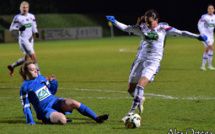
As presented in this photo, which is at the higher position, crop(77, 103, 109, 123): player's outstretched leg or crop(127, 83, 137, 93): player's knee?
crop(127, 83, 137, 93): player's knee

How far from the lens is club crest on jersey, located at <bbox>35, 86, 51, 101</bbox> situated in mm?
7078

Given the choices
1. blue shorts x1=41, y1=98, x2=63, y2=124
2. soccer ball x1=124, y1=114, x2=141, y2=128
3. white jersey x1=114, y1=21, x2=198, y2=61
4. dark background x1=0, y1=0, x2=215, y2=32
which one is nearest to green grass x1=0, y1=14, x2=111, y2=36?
dark background x1=0, y1=0, x2=215, y2=32

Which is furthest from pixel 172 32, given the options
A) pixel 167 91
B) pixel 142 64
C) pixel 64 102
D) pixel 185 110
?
pixel 167 91

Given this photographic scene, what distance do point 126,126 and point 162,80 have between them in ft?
23.9

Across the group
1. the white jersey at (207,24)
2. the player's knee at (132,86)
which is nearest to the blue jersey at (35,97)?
the player's knee at (132,86)

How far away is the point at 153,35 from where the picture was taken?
24.7 ft

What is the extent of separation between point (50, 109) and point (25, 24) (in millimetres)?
8020

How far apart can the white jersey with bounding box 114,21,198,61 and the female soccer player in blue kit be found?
4.62ft

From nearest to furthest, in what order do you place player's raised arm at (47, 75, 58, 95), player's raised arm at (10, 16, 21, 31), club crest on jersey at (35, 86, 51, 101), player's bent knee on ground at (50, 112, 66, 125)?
player's bent knee on ground at (50, 112, 66, 125)
club crest on jersey at (35, 86, 51, 101)
player's raised arm at (47, 75, 58, 95)
player's raised arm at (10, 16, 21, 31)

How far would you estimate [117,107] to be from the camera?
8.82 metres

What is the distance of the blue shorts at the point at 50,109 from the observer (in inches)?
274

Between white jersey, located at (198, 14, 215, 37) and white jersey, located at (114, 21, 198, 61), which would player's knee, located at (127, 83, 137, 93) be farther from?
white jersey, located at (198, 14, 215, 37)

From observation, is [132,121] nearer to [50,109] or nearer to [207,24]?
[50,109]

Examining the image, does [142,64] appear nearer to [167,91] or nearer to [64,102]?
[64,102]
